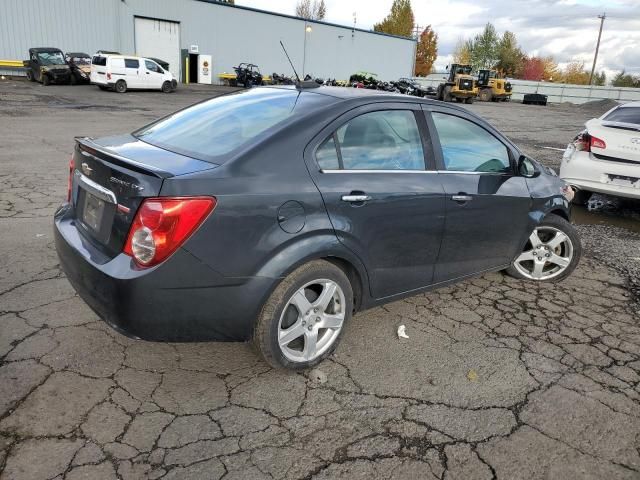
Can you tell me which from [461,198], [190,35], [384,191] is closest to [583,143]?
[461,198]

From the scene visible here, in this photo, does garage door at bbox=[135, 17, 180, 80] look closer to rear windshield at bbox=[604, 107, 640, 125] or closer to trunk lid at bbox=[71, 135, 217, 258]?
rear windshield at bbox=[604, 107, 640, 125]

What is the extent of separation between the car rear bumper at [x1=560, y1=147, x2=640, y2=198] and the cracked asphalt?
2491mm

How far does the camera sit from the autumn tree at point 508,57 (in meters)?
81.1

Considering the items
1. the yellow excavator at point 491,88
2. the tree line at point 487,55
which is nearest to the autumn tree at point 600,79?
the tree line at point 487,55

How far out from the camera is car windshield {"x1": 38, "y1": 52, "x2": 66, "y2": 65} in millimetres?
25639

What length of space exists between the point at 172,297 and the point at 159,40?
123 feet

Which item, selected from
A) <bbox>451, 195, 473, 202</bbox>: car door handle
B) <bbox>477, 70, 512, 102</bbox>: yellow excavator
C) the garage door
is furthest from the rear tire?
<bbox>477, 70, 512, 102</bbox>: yellow excavator

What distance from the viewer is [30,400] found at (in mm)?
2689

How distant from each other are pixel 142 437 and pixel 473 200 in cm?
258

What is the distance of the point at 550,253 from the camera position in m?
4.62

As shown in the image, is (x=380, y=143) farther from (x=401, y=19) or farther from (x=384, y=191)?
(x=401, y=19)

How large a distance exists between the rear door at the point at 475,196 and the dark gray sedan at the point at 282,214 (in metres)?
0.01

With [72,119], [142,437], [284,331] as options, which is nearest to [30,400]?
[142,437]

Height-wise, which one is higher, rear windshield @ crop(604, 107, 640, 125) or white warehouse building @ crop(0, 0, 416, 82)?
white warehouse building @ crop(0, 0, 416, 82)
